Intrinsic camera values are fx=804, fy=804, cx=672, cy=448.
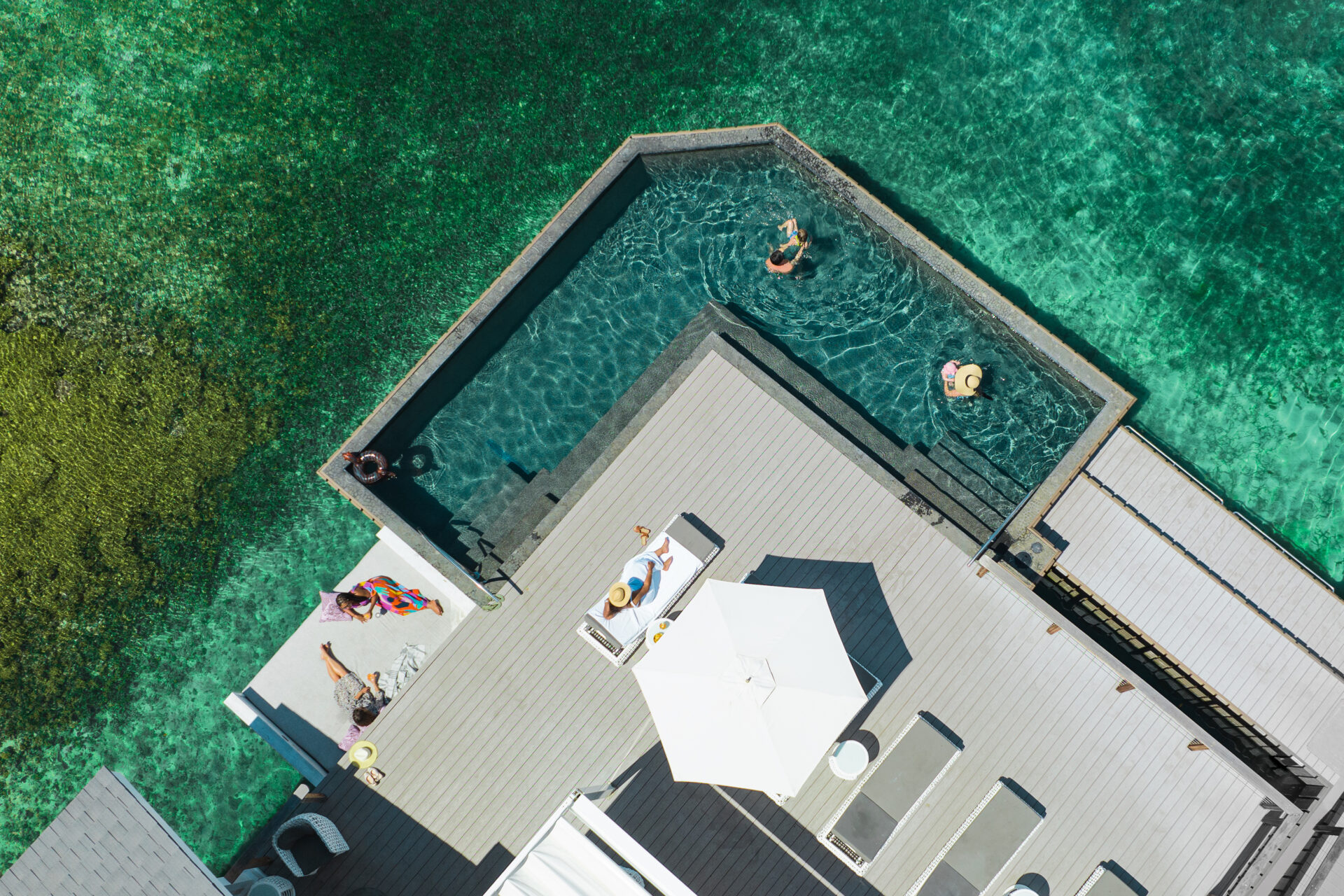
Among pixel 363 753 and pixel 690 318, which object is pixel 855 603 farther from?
pixel 363 753

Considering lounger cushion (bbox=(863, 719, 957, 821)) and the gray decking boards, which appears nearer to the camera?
the gray decking boards

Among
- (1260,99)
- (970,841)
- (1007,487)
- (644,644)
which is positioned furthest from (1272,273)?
(644,644)

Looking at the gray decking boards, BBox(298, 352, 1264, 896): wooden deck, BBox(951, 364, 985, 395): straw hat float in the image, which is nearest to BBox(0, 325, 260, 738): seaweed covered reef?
the gray decking boards

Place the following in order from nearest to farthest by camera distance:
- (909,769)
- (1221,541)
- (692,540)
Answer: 1. (909,769)
2. (692,540)
3. (1221,541)

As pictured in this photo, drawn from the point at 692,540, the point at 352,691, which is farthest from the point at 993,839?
the point at 352,691

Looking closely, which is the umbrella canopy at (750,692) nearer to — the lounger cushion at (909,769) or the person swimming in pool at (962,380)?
the lounger cushion at (909,769)

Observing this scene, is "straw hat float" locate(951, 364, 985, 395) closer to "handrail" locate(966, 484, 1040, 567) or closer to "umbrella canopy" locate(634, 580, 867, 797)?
"handrail" locate(966, 484, 1040, 567)
